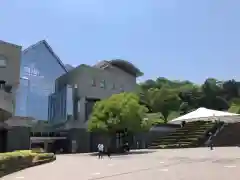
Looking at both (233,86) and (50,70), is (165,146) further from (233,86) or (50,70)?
(233,86)

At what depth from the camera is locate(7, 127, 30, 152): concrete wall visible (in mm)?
32156

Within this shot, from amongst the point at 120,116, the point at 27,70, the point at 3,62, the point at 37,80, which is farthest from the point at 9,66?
the point at 120,116

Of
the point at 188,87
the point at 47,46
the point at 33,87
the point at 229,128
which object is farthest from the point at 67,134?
the point at 188,87

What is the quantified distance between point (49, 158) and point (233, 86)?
185 ft

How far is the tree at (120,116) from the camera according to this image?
29.6m

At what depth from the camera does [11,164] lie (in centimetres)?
1590

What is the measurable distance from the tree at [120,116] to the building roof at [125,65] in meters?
17.9

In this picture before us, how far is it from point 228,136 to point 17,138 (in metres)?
21.0

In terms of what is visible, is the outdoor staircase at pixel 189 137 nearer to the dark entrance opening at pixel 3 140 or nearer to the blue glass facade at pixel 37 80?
the dark entrance opening at pixel 3 140

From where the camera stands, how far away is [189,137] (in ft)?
119

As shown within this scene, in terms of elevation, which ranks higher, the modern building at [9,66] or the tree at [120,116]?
the modern building at [9,66]

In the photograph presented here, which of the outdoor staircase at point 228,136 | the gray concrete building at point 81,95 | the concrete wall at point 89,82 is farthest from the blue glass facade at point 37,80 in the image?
the outdoor staircase at point 228,136

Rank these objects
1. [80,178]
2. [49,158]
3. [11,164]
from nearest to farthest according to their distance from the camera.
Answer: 1. [80,178]
2. [11,164]
3. [49,158]

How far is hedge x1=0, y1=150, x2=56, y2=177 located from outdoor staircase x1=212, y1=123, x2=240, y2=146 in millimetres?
19819
